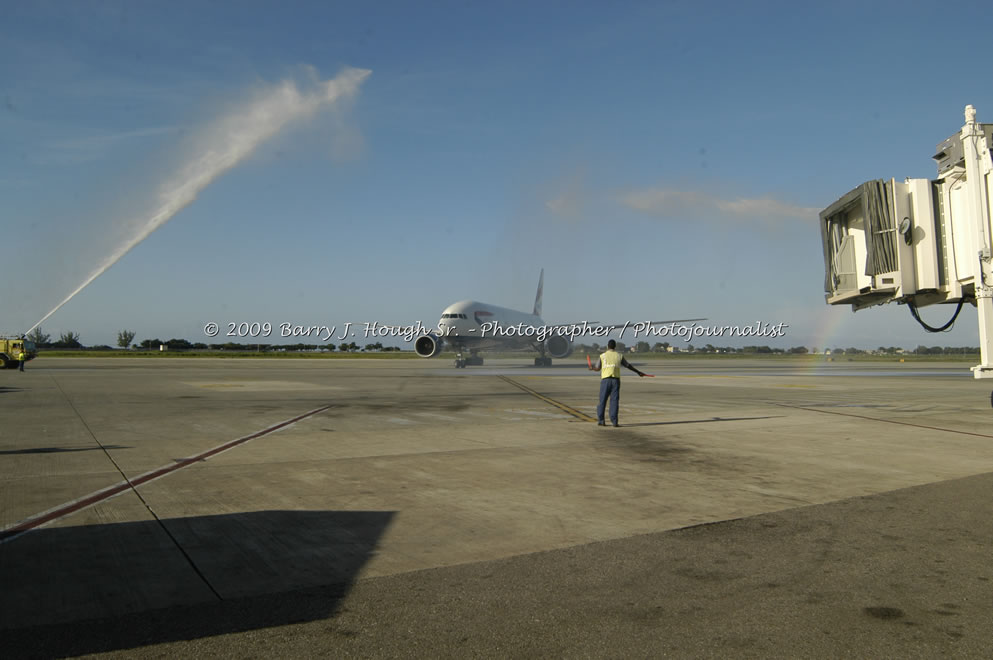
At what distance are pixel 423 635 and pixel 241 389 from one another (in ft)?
67.1

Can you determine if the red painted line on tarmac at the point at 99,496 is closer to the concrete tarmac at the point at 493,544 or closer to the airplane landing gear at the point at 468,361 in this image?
the concrete tarmac at the point at 493,544

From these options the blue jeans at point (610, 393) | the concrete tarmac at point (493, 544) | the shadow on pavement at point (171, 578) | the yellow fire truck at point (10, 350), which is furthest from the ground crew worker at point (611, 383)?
the yellow fire truck at point (10, 350)

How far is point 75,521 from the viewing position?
5.46m

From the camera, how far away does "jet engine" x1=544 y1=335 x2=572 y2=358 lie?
5066cm

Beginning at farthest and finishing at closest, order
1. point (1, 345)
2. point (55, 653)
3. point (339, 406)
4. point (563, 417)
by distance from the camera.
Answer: point (1, 345), point (339, 406), point (563, 417), point (55, 653)

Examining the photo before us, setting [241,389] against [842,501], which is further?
[241,389]

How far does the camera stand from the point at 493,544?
5035mm

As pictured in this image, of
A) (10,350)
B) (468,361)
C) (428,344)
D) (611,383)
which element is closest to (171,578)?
(611,383)

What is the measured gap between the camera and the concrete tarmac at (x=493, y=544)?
11.2 ft

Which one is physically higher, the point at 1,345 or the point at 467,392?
the point at 1,345

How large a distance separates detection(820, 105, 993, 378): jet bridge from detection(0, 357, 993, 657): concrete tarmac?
6.69ft

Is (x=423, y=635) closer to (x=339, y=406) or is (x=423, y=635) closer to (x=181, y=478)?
(x=181, y=478)

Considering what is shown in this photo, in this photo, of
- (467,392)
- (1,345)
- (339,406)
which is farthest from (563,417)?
(1,345)

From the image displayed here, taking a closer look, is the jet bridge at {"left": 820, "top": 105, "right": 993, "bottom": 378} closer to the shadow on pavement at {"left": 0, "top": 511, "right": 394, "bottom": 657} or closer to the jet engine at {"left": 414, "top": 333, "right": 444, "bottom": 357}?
the shadow on pavement at {"left": 0, "top": 511, "right": 394, "bottom": 657}
